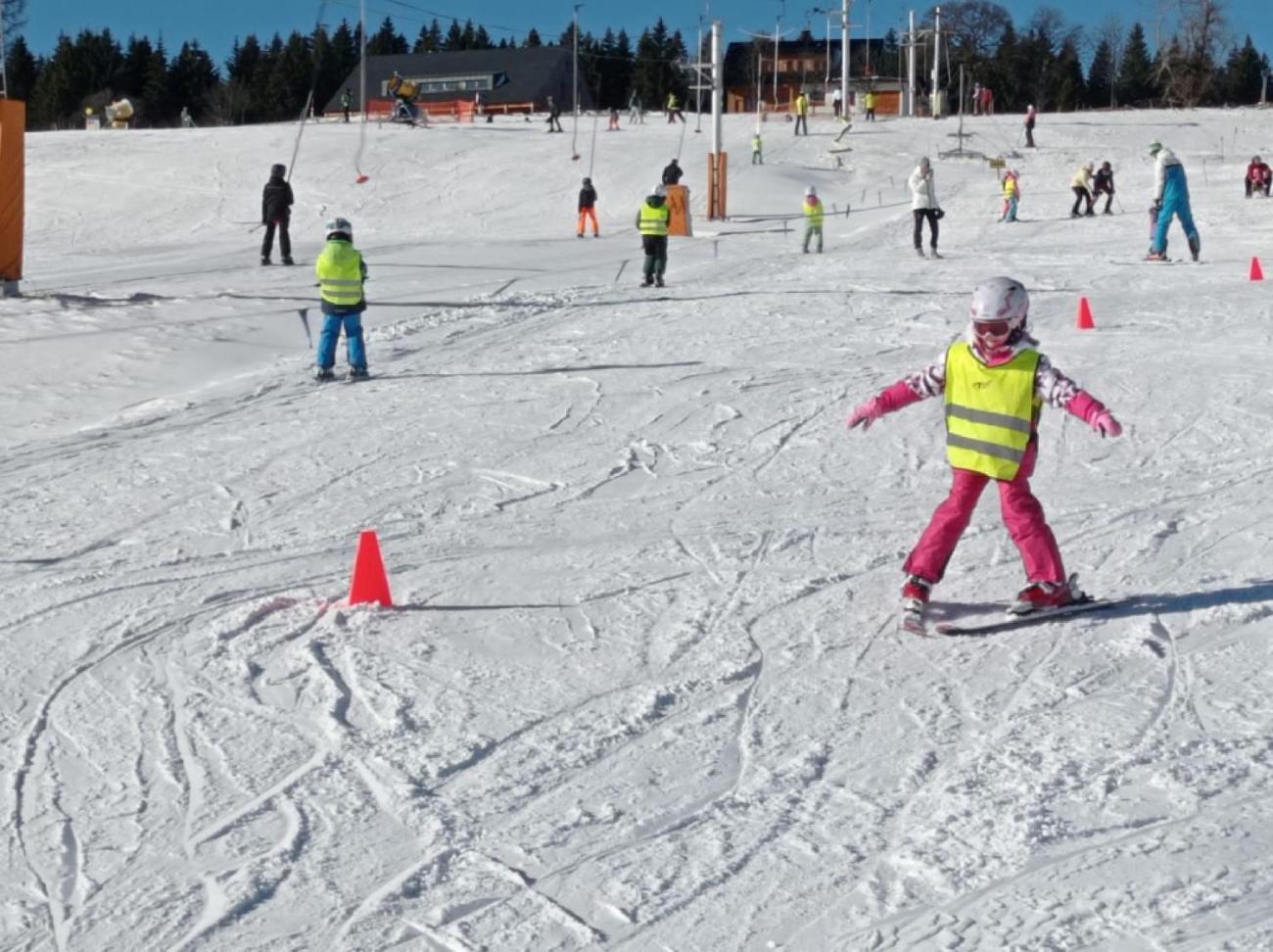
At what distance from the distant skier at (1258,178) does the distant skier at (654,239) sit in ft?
63.7

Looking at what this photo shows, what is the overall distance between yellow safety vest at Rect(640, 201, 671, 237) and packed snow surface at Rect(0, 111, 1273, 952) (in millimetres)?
3489

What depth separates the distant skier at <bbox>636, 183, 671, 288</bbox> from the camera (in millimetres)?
18234

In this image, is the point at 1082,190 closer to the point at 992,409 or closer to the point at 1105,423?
the point at 992,409

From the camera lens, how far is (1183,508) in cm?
773

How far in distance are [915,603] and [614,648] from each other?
118 centimetres

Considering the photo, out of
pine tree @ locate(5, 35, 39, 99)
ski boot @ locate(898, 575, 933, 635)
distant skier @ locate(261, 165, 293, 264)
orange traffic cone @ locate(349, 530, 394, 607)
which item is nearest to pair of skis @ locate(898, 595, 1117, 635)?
ski boot @ locate(898, 575, 933, 635)

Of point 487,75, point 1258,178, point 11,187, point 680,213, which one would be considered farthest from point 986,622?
point 487,75

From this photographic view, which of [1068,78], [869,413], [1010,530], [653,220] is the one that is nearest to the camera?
[1010,530]

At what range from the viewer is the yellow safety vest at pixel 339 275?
11562 mm

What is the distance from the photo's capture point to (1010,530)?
5.84 metres

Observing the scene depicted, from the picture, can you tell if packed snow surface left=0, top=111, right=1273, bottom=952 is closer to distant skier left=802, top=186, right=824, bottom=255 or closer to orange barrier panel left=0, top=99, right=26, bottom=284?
orange barrier panel left=0, top=99, right=26, bottom=284

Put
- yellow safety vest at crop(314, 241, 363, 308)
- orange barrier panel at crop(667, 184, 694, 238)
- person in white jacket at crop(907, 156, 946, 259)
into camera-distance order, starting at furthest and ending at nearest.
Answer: orange barrier panel at crop(667, 184, 694, 238), person in white jacket at crop(907, 156, 946, 259), yellow safety vest at crop(314, 241, 363, 308)

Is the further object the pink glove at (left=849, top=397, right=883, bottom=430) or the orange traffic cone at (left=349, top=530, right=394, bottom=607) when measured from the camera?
the orange traffic cone at (left=349, top=530, right=394, bottom=607)

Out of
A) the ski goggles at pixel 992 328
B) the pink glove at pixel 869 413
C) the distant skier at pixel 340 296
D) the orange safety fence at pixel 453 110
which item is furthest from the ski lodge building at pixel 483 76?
the ski goggles at pixel 992 328
